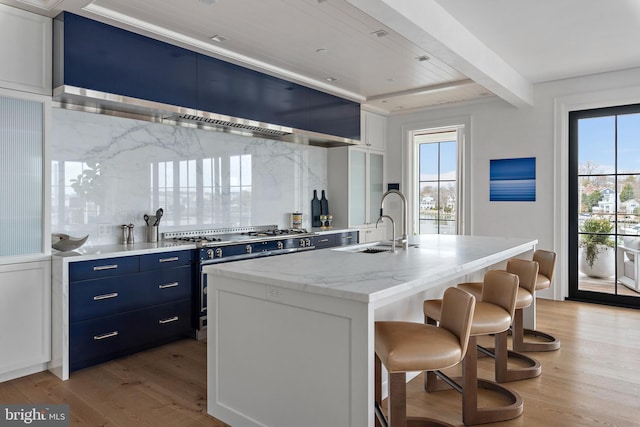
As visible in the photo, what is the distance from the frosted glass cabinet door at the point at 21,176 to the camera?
2949mm

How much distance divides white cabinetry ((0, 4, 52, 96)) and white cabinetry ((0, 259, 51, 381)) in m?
1.26

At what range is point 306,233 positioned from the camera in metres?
5.09

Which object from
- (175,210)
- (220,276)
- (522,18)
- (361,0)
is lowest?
(220,276)

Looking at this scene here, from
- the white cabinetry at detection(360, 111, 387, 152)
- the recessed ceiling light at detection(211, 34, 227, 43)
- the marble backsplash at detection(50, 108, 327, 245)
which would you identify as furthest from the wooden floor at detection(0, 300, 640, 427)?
the white cabinetry at detection(360, 111, 387, 152)

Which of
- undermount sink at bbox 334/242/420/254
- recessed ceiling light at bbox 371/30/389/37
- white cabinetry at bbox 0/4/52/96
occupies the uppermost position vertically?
recessed ceiling light at bbox 371/30/389/37

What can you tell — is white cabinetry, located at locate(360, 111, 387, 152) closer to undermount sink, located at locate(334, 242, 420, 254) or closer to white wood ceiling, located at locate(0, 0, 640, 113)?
white wood ceiling, located at locate(0, 0, 640, 113)

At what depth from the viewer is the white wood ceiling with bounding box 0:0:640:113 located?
309 cm

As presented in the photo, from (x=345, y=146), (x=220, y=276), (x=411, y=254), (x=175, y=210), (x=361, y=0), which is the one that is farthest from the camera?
(x=345, y=146)

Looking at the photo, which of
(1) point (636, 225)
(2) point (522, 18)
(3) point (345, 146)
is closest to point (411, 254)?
(2) point (522, 18)

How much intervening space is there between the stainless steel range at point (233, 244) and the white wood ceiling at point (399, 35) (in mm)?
1749

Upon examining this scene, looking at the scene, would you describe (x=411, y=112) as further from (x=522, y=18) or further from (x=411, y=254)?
(x=411, y=254)

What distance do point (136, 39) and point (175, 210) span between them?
1.62 m

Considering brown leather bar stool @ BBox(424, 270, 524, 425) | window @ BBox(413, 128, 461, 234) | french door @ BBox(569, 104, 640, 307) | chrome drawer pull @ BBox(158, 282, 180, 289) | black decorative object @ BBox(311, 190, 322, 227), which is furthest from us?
window @ BBox(413, 128, 461, 234)

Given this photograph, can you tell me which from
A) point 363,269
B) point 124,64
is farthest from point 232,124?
point 363,269
